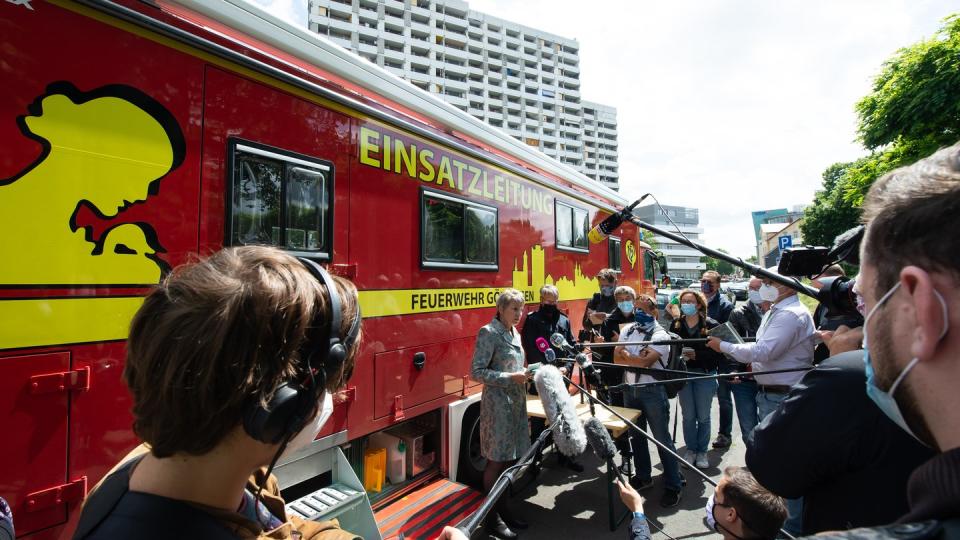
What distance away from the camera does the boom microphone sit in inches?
123

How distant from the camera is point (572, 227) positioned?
19.3 ft

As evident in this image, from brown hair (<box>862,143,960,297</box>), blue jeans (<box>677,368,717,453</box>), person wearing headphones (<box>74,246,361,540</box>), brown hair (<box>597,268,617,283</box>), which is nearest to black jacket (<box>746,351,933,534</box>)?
brown hair (<box>862,143,960,297</box>)

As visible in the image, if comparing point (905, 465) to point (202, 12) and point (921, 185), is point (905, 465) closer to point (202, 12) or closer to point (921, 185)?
point (921, 185)

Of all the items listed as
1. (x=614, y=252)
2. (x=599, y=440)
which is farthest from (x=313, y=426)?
(x=614, y=252)

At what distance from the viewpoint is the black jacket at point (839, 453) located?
1.28m

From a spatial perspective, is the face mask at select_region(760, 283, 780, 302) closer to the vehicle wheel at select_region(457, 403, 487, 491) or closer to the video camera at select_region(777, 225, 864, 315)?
the video camera at select_region(777, 225, 864, 315)

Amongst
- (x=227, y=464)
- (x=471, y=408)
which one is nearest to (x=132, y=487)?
(x=227, y=464)

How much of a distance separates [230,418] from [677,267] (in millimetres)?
107947

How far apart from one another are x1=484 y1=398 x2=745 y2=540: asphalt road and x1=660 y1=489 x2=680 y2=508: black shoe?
43mm

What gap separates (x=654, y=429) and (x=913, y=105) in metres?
13.1

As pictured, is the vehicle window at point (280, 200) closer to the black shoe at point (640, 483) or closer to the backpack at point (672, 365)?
the backpack at point (672, 365)

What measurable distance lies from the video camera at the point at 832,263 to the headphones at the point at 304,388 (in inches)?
70.2

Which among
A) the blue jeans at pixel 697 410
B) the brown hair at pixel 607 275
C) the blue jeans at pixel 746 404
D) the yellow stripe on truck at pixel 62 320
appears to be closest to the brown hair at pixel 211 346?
the yellow stripe on truck at pixel 62 320

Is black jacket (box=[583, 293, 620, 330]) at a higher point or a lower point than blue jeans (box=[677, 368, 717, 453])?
higher
